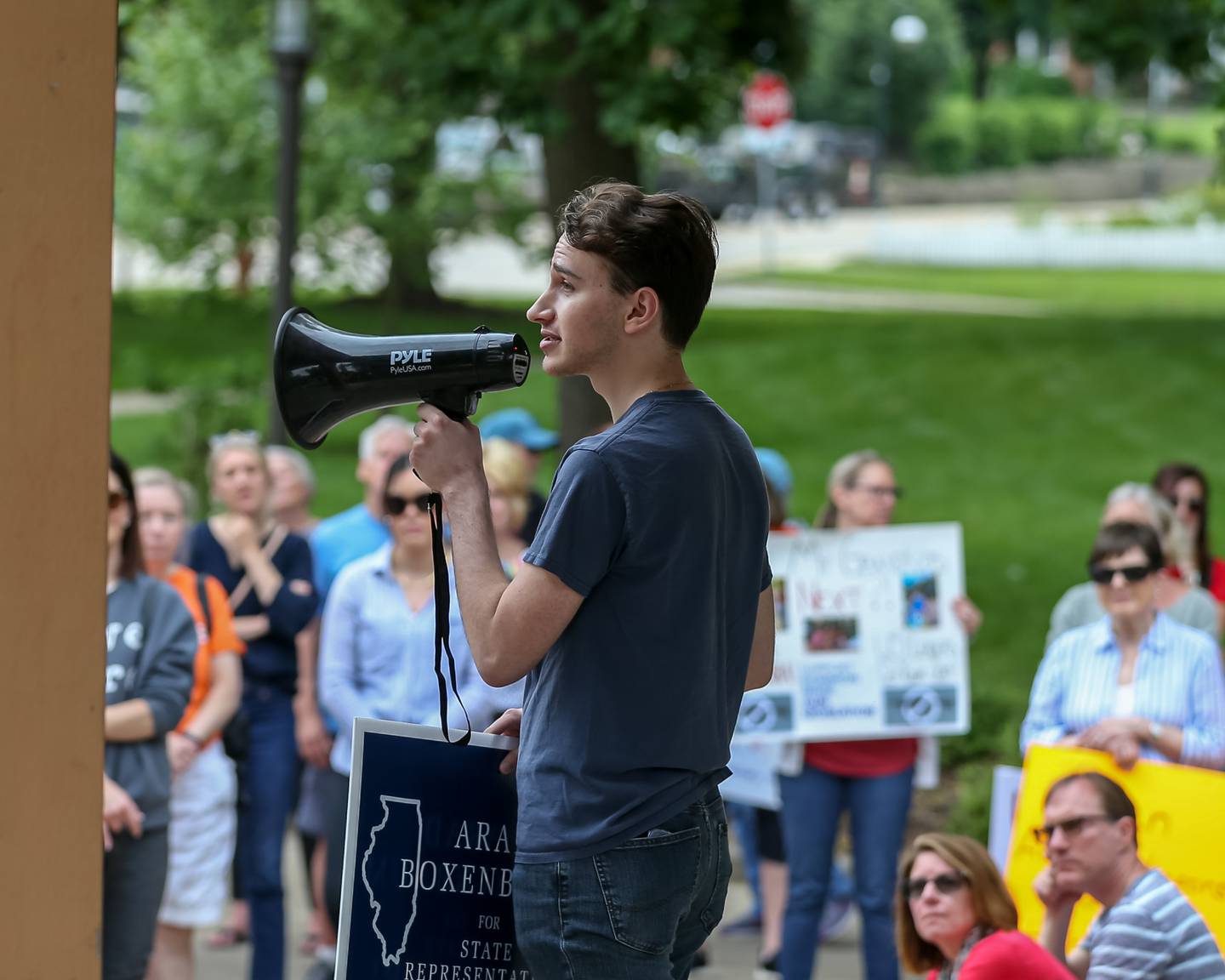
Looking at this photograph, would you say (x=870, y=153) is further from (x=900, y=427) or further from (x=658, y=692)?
(x=658, y=692)

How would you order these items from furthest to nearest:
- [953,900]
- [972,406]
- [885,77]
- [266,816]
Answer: [885,77] → [972,406] → [266,816] → [953,900]

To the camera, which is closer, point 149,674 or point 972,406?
point 149,674

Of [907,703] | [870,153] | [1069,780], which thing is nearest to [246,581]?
[907,703]

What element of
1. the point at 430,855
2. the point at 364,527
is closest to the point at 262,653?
the point at 364,527

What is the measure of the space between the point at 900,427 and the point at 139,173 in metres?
7.94

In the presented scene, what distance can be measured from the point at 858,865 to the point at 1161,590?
1.53m

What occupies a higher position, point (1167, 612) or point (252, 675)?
Result: point (1167, 612)

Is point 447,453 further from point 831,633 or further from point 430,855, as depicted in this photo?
point 831,633

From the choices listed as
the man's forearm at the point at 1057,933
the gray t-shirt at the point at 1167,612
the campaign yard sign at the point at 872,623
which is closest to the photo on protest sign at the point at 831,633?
the campaign yard sign at the point at 872,623

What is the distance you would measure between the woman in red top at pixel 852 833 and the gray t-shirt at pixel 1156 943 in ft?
6.23

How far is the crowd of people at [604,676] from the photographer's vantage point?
2.81 meters

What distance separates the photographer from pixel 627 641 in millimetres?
2812

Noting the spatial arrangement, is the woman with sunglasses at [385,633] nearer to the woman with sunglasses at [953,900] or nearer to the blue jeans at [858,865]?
the blue jeans at [858,865]

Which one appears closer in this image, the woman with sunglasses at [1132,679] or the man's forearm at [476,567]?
the man's forearm at [476,567]
